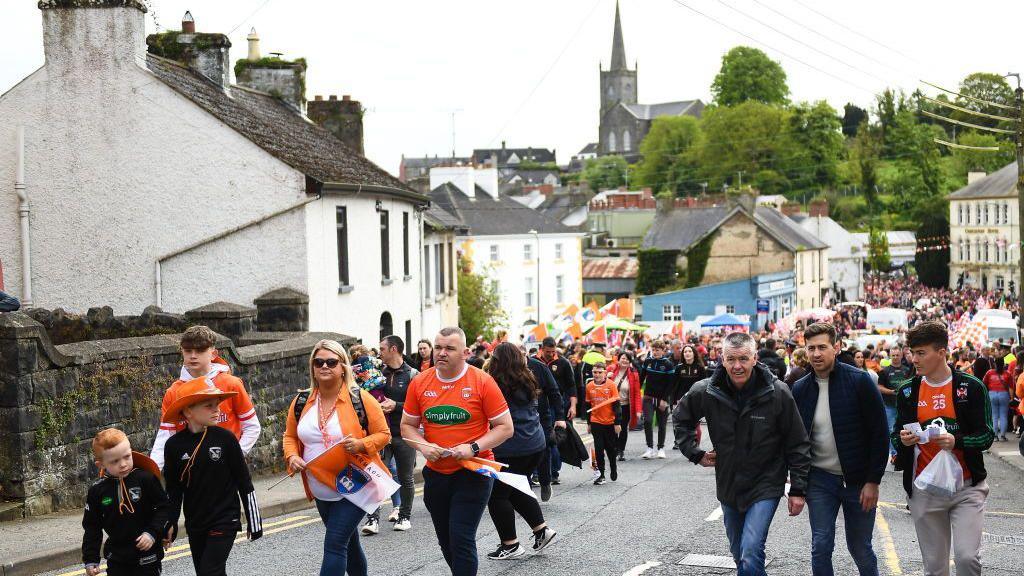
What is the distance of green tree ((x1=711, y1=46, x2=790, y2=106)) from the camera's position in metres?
126

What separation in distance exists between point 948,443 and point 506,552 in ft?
12.4

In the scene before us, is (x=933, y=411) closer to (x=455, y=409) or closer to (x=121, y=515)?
(x=455, y=409)

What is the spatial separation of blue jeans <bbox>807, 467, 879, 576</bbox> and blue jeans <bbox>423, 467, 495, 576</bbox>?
2034mm

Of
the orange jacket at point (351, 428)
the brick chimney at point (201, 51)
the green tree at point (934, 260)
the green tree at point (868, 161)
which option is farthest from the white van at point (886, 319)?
the green tree at point (868, 161)

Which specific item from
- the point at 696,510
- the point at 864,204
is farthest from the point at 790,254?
the point at 696,510

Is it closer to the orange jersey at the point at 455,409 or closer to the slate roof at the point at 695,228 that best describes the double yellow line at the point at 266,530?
the orange jersey at the point at 455,409

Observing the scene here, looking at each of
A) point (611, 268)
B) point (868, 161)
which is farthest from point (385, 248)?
point (868, 161)

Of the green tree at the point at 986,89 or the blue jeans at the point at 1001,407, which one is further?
the green tree at the point at 986,89

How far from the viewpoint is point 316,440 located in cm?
721

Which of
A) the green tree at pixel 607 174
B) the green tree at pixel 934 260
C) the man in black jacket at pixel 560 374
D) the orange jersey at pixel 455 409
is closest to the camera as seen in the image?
the orange jersey at pixel 455 409

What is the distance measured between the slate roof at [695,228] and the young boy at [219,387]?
61765 mm

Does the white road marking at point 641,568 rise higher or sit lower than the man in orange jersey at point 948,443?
lower

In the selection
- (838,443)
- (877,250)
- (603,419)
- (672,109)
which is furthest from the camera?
(672,109)

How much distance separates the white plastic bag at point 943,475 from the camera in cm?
686
